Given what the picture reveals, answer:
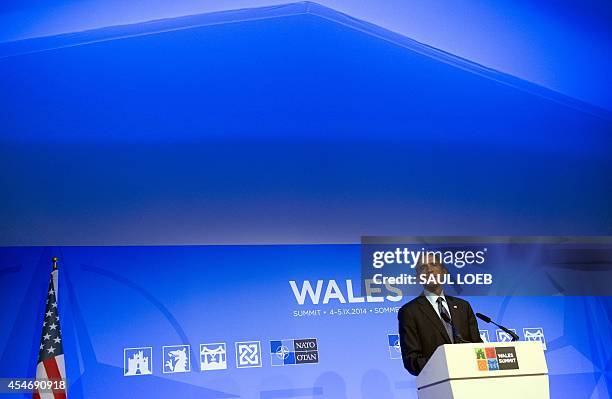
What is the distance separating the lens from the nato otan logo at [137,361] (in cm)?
526

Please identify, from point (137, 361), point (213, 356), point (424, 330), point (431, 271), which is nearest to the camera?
point (424, 330)

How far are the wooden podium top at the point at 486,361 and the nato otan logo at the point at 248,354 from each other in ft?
7.63

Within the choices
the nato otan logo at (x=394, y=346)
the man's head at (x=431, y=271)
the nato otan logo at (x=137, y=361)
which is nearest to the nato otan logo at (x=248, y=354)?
the nato otan logo at (x=137, y=361)

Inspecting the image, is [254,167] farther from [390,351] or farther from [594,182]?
[594,182]

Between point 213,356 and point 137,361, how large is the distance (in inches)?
22.1

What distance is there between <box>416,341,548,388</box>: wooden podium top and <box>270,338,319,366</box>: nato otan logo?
2254 millimetres

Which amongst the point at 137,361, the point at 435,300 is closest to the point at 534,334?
the point at 435,300

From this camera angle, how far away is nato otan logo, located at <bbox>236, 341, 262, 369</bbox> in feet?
17.8

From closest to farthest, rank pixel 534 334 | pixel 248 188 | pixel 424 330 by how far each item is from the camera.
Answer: pixel 424 330 < pixel 248 188 < pixel 534 334

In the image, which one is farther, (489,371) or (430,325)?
→ (430,325)

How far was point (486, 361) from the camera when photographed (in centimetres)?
322

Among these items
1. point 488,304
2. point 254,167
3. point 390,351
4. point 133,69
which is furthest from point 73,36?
point 488,304

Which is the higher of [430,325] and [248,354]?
[248,354]

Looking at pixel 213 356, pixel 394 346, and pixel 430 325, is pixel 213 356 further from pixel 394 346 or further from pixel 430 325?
pixel 430 325
